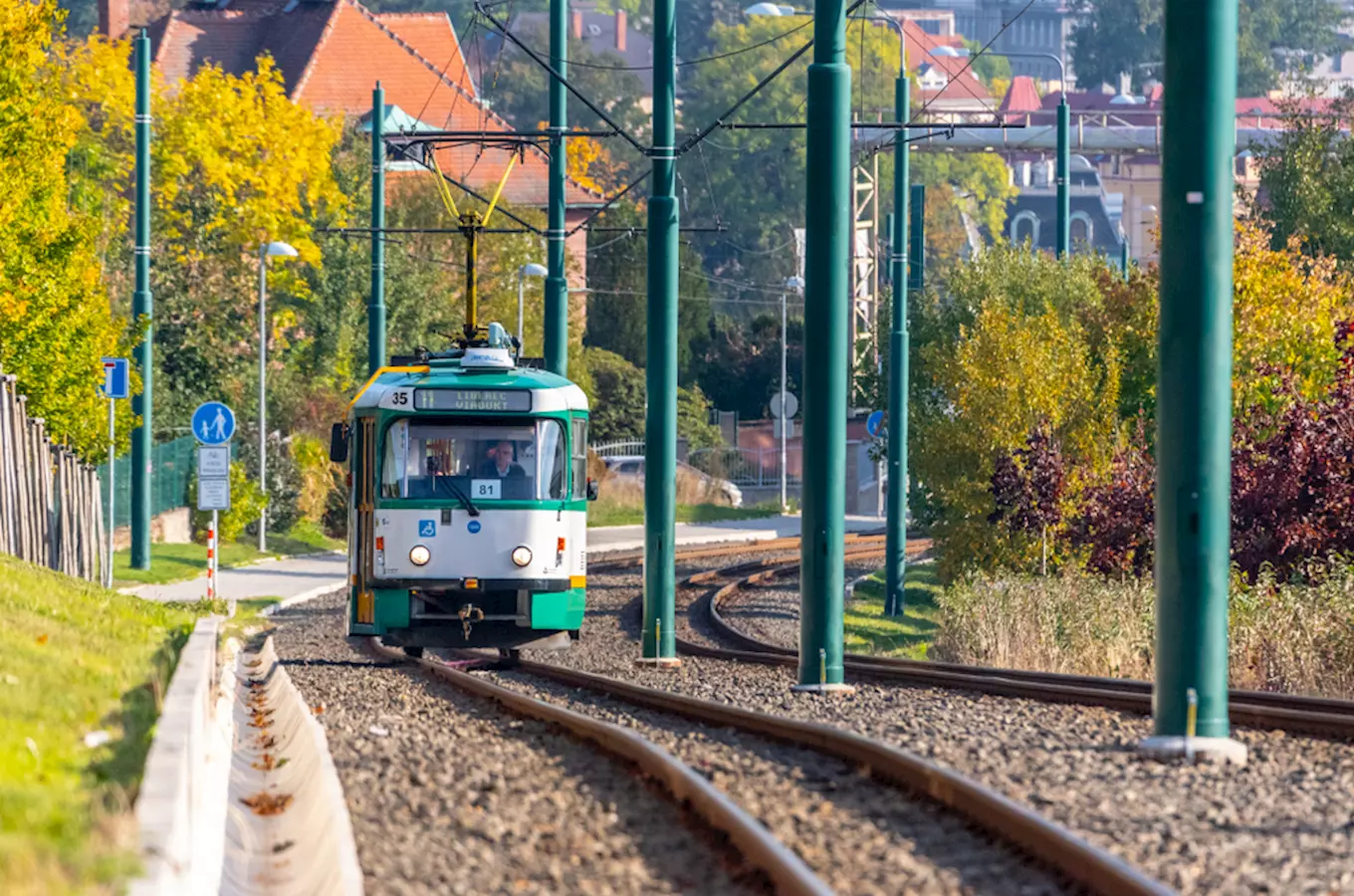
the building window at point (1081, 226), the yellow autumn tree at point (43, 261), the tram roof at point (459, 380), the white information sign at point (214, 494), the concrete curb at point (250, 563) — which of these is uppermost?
the building window at point (1081, 226)

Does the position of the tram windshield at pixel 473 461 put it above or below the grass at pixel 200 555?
above

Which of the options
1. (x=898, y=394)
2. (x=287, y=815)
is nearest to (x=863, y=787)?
(x=287, y=815)

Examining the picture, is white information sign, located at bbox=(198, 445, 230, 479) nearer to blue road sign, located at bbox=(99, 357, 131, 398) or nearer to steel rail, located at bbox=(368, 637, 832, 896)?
blue road sign, located at bbox=(99, 357, 131, 398)

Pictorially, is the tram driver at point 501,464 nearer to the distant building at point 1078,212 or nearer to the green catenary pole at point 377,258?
the green catenary pole at point 377,258

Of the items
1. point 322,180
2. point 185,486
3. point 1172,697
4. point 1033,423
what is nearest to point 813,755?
point 1172,697

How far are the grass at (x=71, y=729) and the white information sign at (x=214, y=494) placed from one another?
13094 millimetres

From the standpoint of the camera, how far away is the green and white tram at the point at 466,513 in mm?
21375

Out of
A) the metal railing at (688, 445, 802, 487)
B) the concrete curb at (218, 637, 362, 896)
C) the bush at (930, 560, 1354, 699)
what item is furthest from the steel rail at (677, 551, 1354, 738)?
the metal railing at (688, 445, 802, 487)

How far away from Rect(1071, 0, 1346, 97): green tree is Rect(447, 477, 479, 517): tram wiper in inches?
5799

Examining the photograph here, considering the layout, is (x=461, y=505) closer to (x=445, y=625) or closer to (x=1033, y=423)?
(x=445, y=625)

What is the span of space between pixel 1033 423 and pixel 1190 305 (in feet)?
79.6

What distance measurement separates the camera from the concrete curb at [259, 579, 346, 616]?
1307 inches

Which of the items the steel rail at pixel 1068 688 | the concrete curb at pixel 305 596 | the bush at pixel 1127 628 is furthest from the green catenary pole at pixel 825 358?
the concrete curb at pixel 305 596

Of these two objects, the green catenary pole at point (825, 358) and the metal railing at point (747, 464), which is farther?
the metal railing at point (747, 464)
